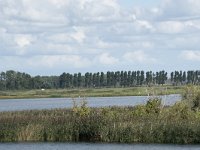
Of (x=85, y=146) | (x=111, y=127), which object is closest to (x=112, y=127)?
(x=111, y=127)

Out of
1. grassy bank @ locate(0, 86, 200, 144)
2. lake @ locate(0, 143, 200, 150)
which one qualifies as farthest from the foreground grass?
lake @ locate(0, 143, 200, 150)

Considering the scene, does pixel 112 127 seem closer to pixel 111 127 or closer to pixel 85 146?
pixel 111 127

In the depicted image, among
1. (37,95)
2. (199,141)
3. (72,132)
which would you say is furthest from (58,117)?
(37,95)

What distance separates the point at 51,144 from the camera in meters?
42.3

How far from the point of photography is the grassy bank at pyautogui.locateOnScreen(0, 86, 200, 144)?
41.6 m

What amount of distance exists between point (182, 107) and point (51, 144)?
43.8 feet

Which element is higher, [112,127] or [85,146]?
[112,127]

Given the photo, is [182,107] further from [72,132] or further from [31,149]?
[31,149]

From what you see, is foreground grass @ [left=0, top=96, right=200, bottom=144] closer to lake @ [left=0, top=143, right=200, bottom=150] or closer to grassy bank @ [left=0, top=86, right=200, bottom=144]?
grassy bank @ [left=0, top=86, right=200, bottom=144]

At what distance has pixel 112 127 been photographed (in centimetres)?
4259

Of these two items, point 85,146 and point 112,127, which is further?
point 112,127

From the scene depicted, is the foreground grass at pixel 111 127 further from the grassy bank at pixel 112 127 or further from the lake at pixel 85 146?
the lake at pixel 85 146

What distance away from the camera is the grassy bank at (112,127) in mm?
41625

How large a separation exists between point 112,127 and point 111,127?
0.09m
